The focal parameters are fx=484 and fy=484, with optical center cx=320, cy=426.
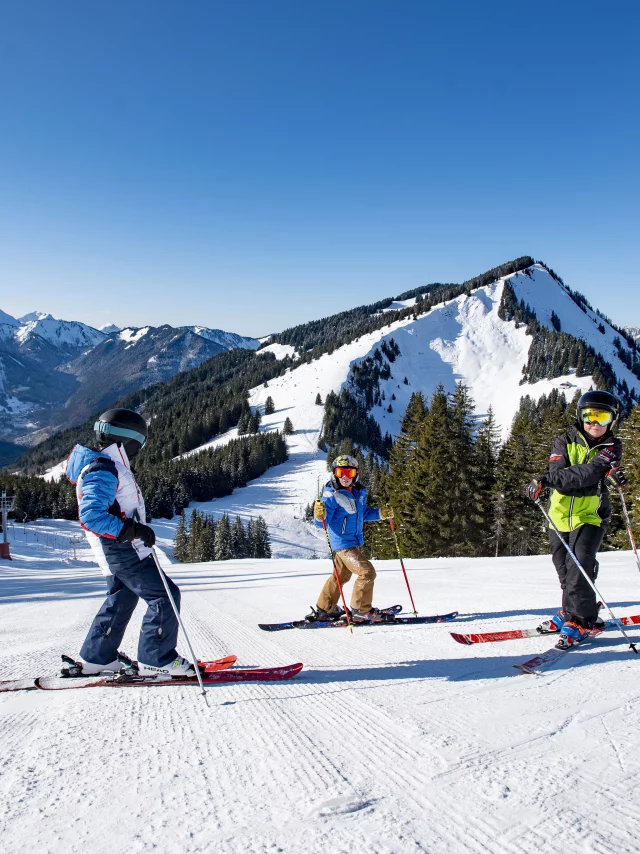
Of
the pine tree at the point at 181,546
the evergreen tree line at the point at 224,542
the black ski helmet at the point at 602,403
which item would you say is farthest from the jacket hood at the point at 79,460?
the pine tree at the point at 181,546

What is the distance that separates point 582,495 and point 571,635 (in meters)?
1.30

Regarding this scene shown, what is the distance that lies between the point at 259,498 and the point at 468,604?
83.1m

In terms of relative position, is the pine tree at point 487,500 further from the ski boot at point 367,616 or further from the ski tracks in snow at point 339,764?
the ski tracks in snow at point 339,764

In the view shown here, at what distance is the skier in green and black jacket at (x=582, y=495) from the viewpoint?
15.1ft

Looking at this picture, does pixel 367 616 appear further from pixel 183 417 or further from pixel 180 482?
pixel 183 417

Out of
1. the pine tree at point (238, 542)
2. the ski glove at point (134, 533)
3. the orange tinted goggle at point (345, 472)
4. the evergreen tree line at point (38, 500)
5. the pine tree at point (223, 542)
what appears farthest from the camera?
the evergreen tree line at point (38, 500)

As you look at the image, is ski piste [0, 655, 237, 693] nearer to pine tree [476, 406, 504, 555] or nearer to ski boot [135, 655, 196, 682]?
ski boot [135, 655, 196, 682]

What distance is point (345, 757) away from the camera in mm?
2570

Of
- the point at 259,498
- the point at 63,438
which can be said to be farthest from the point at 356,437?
the point at 63,438

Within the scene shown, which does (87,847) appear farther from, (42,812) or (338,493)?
(338,493)

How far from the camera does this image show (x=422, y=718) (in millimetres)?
3018

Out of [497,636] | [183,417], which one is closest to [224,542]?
[497,636]

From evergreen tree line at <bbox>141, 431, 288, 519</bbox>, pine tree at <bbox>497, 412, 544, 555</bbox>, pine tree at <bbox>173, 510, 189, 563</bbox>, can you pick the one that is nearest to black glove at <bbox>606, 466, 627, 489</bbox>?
pine tree at <bbox>497, 412, 544, 555</bbox>

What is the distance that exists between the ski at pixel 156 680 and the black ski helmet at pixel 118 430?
5.88 feet
